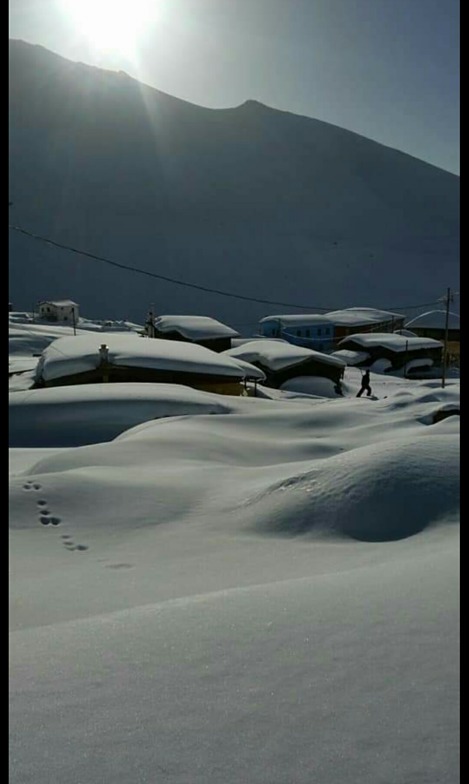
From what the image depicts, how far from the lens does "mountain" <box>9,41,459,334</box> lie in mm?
112438

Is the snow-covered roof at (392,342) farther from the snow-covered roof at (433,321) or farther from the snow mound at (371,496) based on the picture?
the snow mound at (371,496)

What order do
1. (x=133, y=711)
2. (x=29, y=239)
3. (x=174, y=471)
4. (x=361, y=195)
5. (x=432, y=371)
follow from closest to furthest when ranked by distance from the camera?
(x=133, y=711)
(x=174, y=471)
(x=432, y=371)
(x=29, y=239)
(x=361, y=195)

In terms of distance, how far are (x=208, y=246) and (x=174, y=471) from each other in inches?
4636

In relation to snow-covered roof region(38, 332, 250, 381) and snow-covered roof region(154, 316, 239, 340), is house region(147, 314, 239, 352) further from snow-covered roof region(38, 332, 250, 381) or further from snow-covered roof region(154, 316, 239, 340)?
snow-covered roof region(38, 332, 250, 381)

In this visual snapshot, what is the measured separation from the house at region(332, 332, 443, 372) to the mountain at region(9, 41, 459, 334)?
41023 mm

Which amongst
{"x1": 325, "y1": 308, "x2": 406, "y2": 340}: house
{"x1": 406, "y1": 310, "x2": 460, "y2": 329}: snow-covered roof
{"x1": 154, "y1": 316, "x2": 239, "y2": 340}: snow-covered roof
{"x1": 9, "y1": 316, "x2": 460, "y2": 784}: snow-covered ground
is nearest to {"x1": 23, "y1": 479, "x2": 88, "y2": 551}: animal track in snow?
{"x1": 9, "y1": 316, "x2": 460, "y2": 784}: snow-covered ground

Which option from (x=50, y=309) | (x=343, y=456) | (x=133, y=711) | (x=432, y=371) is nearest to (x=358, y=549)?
(x=343, y=456)

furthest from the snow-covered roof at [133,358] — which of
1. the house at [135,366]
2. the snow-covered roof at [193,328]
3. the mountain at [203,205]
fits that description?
the mountain at [203,205]

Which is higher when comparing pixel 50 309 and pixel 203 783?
pixel 50 309

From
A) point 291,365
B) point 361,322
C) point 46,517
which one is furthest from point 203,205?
point 46,517

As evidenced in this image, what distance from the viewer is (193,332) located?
45.4 m

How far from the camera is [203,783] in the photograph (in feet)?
6.41
